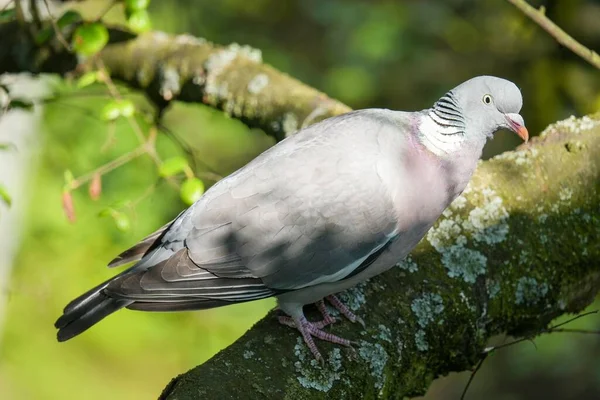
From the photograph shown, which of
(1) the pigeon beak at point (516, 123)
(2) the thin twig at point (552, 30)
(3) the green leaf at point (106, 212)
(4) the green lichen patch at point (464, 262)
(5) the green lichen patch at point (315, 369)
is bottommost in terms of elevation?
(3) the green leaf at point (106, 212)

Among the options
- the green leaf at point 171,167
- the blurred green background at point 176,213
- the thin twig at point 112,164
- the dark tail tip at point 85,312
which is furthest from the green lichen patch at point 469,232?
the blurred green background at point 176,213

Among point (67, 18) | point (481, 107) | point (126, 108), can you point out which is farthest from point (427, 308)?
point (67, 18)

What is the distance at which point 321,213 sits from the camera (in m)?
2.22

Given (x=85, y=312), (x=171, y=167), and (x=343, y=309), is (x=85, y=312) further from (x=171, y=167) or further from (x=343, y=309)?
(x=343, y=309)

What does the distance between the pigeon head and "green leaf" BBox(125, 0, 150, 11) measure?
3.83ft

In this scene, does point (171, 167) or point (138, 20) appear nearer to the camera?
point (171, 167)

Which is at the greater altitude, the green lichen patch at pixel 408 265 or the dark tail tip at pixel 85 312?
the green lichen patch at pixel 408 265

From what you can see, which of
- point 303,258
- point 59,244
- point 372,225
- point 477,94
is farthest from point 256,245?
point 59,244

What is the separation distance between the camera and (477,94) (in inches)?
91.7

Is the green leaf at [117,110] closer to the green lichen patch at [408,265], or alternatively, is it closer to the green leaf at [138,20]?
the green leaf at [138,20]

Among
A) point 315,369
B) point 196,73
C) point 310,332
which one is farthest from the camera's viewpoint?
point 196,73

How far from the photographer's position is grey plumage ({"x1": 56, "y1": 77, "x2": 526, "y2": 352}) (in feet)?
7.27

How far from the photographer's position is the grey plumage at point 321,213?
221cm

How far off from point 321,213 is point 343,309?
0.30 meters
